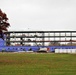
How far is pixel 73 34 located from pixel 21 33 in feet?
71.6
